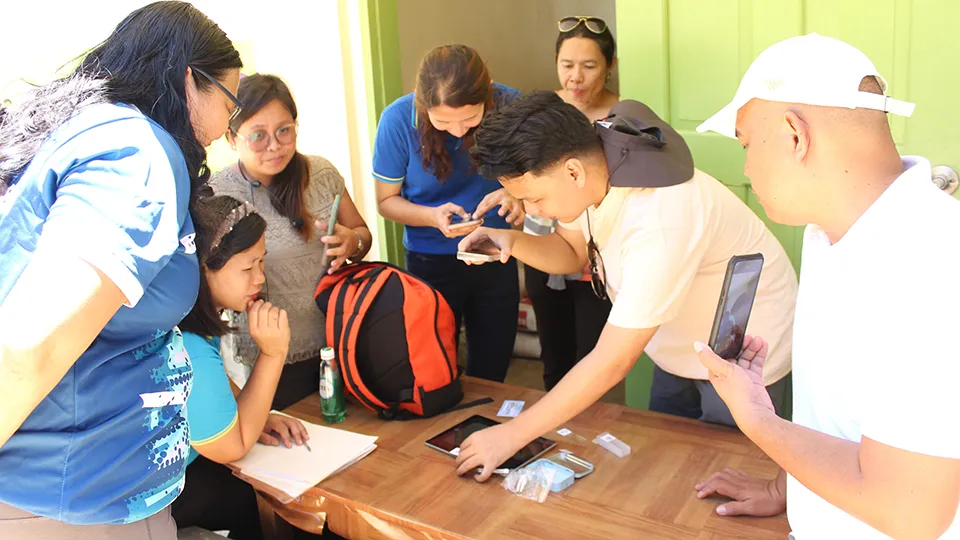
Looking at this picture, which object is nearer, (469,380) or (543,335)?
(469,380)

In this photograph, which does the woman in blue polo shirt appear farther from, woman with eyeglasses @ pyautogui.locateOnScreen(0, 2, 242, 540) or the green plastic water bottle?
woman with eyeglasses @ pyautogui.locateOnScreen(0, 2, 242, 540)

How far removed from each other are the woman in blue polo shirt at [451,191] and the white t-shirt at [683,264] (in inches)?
24.5

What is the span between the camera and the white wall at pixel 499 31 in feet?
15.1

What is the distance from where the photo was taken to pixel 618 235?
201 cm

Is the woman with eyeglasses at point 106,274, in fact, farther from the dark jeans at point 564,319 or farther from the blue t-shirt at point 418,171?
the dark jeans at point 564,319

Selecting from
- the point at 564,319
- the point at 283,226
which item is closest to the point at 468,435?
the point at 283,226

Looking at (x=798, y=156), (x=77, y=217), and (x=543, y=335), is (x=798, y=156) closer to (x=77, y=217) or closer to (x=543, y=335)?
(x=77, y=217)

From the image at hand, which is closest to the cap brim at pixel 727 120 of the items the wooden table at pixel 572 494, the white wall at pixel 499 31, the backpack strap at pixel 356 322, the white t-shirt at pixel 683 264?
the white t-shirt at pixel 683 264

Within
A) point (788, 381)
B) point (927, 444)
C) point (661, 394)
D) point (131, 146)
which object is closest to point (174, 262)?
point (131, 146)

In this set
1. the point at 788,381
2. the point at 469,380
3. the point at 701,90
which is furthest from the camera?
the point at 701,90

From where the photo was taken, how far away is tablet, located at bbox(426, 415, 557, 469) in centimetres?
192

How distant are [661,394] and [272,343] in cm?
105

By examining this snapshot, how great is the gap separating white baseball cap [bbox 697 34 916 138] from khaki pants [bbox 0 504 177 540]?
3.73 ft

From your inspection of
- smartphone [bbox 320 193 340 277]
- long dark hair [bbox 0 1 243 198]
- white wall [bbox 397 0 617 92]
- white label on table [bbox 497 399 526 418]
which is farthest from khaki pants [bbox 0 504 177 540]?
white wall [bbox 397 0 617 92]
